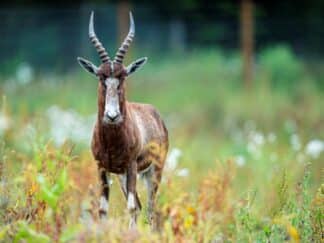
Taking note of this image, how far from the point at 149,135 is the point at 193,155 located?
4.95 meters

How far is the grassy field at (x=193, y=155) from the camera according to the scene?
6770 mm

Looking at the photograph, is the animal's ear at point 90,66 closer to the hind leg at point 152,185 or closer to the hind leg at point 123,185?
the hind leg at point 123,185

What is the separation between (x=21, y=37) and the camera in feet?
69.5

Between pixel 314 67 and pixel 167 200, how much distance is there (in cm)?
1288

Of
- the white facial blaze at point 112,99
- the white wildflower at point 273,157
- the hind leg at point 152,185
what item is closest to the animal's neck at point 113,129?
the white facial blaze at point 112,99

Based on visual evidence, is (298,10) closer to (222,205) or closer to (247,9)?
(247,9)

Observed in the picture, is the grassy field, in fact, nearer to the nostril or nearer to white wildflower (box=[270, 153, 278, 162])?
white wildflower (box=[270, 153, 278, 162])

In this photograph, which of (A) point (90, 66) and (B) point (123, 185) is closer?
(A) point (90, 66)

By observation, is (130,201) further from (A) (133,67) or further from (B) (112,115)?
(A) (133,67)

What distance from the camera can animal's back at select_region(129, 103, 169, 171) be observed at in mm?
8352

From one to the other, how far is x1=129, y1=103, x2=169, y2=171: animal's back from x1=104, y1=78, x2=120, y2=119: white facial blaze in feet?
1.81

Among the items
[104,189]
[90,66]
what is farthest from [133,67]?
[104,189]

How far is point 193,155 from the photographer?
44.5ft

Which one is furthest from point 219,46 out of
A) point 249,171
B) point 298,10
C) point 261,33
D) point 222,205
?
point 222,205
